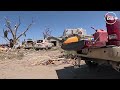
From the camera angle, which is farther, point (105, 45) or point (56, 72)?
point (56, 72)

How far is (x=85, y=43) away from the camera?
15.8 feet

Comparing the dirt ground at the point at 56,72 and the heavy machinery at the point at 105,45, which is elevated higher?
the heavy machinery at the point at 105,45

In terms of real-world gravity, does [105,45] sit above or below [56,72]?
above

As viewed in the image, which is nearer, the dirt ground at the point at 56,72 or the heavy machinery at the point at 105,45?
the heavy machinery at the point at 105,45

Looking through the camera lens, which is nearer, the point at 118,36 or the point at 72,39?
the point at 118,36

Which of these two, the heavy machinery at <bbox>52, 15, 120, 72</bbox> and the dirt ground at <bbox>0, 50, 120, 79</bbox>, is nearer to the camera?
the heavy machinery at <bbox>52, 15, 120, 72</bbox>

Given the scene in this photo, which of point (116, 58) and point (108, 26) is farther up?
point (108, 26)

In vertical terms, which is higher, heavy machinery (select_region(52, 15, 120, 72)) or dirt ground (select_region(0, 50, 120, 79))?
heavy machinery (select_region(52, 15, 120, 72))
